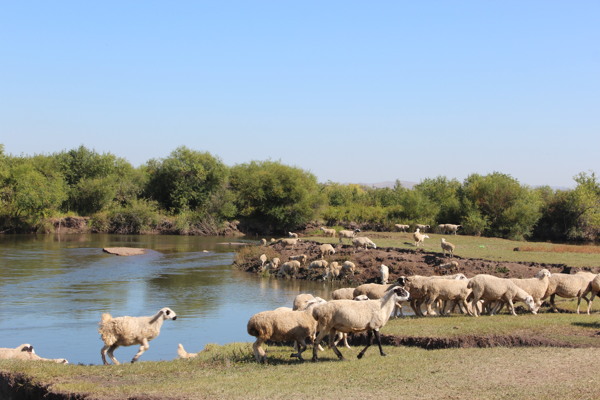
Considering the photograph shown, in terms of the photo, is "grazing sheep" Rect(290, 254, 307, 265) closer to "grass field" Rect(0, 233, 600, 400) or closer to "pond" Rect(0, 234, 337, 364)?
"pond" Rect(0, 234, 337, 364)

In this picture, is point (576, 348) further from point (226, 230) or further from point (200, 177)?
point (200, 177)

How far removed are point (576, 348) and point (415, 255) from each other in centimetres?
2157

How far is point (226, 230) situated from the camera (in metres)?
73.1

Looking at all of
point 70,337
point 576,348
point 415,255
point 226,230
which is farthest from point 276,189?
point 576,348

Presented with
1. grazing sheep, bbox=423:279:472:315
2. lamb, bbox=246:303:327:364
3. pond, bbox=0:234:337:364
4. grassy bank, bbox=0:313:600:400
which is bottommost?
pond, bbox=0:234:337:364

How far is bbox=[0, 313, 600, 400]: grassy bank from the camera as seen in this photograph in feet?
35.7

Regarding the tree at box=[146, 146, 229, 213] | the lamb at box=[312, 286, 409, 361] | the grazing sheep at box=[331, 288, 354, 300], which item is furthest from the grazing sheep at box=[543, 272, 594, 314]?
the tree at box=[146, 146, 229, 213]

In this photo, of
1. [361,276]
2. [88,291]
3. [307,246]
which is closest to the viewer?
[88,291]

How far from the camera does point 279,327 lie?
14.0 meters

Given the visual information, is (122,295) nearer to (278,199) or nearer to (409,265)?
(409,265)

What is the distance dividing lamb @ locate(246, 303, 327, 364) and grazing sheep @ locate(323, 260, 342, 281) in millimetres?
20198

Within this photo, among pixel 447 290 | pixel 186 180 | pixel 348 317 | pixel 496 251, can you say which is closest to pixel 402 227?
pixel 496 251

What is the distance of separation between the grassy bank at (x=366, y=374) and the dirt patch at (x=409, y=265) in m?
15.2

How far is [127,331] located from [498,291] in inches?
435
